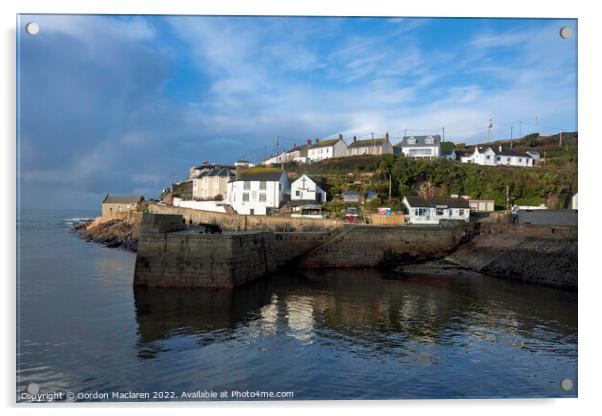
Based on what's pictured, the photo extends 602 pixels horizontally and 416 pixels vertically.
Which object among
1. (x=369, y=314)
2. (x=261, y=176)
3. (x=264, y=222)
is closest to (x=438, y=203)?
(x=264, y=222)

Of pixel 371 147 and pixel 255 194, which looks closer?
pixel 255 194

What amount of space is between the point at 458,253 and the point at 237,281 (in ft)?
53.1

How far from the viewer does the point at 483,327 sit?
43.5ft

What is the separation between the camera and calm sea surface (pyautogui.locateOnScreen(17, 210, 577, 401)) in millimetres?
8320

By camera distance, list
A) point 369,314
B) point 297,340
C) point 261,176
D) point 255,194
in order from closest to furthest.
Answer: point 297,340 → point 369,314 → point 255,194 → point 261,176

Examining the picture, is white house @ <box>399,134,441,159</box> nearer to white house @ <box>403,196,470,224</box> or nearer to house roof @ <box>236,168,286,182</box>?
white house @ <box>403,196,470,224</box>

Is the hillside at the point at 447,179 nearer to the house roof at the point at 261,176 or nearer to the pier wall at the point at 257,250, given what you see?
the house roof at the point at 261,176

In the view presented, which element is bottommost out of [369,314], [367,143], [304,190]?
[369,314]

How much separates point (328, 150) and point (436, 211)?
31.7 metres

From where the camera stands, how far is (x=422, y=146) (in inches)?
2435

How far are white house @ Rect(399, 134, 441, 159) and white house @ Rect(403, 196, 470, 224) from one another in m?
24.3

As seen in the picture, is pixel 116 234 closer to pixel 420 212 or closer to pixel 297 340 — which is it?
pixel 420 212

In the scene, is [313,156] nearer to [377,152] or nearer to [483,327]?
[377,152]

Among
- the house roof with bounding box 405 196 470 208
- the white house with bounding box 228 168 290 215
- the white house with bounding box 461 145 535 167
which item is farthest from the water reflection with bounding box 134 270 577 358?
the white house with bounding box 461 145 535 167
